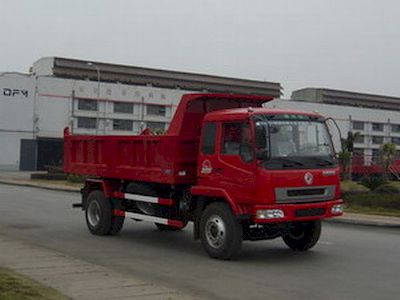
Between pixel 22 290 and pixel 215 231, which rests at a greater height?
pixel 215 231

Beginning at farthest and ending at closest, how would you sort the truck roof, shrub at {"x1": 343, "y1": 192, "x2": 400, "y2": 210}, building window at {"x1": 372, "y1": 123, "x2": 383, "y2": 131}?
building window at {"x1": 372, "y1": 123, "x2": 383, "y2": 131}, shrub at {"x1": 343, "y1": 192, "x2": 400, "y2": 210}, the truck roof

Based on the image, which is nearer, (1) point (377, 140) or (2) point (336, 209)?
(2) point (336, 209)

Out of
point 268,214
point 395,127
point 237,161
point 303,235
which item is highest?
point 395,127

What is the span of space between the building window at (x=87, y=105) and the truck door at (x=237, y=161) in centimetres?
8000

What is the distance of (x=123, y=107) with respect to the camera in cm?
9544

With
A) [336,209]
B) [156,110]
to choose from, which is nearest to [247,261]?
[336,209]

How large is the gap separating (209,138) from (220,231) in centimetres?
180

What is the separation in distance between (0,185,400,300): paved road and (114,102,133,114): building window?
7642cm

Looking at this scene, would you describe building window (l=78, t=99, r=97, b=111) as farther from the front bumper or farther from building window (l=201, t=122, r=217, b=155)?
the front bumper

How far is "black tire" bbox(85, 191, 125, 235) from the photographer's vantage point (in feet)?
51.3

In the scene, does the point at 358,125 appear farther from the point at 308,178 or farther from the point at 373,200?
the point at 308,178

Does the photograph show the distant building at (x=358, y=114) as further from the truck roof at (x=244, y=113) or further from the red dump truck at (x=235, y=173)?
the truck roof at (x=244, y=113)

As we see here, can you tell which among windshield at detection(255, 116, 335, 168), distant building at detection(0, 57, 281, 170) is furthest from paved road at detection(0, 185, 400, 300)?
distant building at detection(0, 57, 281, 170)

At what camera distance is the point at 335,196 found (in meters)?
12.6
